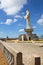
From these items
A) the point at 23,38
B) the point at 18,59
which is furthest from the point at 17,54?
the point at 23,38

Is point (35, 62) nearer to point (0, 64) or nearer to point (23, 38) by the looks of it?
point (0, 64)

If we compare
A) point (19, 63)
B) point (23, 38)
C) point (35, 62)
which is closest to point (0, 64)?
point (19, 63)

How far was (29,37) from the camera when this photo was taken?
3416 centimetres

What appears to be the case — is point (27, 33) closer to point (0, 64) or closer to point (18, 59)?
point (0, 64)

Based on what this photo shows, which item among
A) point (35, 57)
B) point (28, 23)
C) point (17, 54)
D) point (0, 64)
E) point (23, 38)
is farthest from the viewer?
point (28, 23)

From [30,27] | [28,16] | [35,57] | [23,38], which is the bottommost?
[35,57]

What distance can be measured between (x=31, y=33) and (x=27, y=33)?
964 mm

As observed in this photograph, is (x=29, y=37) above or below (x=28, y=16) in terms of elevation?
below

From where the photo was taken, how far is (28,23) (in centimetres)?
3653

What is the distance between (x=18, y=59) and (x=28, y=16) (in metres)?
32.2

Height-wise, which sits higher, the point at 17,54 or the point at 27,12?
the point at 27,12

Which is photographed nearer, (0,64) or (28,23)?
(0,64)

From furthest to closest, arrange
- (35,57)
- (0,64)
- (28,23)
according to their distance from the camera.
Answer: (28,23) < (0,64) < (35,57)

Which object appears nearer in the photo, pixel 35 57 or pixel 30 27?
pixel 35 57
